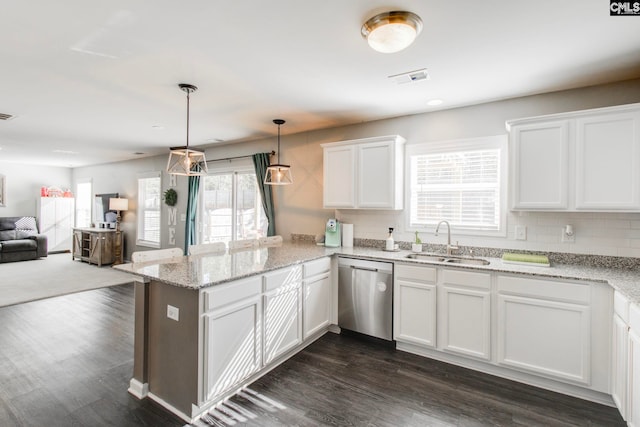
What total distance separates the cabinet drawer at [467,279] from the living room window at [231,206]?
3051 millimetres

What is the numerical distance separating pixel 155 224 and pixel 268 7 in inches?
245

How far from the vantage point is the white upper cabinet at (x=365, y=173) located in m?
3.57

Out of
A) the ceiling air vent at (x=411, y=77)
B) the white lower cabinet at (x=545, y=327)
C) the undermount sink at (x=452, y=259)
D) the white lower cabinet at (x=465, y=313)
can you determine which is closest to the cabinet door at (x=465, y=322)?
the white lower cabinet at (x=465, y=313)

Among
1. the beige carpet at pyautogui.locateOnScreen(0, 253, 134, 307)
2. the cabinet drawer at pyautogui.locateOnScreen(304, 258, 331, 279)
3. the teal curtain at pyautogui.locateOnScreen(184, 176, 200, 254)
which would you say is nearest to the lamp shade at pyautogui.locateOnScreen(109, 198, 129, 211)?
the beige carpet at pyautogui.locateOnScreen(0, 253, 134, 307)

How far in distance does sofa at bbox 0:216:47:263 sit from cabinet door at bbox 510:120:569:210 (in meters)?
9.99

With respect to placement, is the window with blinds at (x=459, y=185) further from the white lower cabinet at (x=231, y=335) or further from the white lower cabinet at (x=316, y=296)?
the white lower cabinet at (x=231, y=335)

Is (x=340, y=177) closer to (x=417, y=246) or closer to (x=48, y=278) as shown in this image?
(x=417, y=246)

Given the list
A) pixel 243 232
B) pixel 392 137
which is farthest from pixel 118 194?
pixel 392 137

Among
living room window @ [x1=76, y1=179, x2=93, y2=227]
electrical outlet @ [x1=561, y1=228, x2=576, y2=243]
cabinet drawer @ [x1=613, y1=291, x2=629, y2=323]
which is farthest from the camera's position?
living room window @ [x1=76, y1=179, x2=93, y2=227]

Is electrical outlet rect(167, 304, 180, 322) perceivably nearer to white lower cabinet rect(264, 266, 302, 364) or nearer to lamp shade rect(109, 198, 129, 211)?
white lower cabinet rect(264, 266, 302, 364)

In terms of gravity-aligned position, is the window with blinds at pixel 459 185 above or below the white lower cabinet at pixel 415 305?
above

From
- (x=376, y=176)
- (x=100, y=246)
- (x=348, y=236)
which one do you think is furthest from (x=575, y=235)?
(x=100, y=246)

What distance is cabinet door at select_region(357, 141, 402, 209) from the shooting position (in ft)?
11.7

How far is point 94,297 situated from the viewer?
4.70 meters
